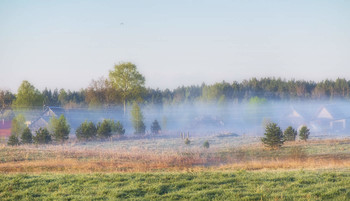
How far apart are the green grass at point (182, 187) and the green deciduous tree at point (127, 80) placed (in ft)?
160

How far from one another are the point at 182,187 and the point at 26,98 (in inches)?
1739

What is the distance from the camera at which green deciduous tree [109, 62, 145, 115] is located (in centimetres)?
6209

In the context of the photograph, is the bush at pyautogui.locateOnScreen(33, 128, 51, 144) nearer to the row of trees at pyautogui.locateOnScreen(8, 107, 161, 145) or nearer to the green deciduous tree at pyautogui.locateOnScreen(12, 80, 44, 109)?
the row of trees at pyautogui.locateOnScreen(8, 107, 161, 145)

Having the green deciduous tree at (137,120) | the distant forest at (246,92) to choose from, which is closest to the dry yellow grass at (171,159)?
the green deciduous tree at (137,120)

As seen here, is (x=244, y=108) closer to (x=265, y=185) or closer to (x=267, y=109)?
(x=267, y=109)

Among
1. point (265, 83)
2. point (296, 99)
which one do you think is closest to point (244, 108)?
point (296, 99)

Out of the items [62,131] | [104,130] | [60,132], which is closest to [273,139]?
[104,130]

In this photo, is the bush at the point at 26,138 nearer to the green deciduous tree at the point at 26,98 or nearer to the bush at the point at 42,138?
the bush at the point at 42,138

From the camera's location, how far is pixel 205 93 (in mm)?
101688

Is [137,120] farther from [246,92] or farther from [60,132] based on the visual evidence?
[246,92]

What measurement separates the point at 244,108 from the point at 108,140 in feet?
146

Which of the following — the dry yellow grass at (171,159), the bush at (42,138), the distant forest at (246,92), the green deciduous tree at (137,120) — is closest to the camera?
the dry yellow grass at (171,159)

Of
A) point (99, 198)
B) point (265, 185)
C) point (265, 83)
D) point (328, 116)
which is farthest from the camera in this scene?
point (265, 83)

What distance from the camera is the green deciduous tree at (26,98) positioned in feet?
162
